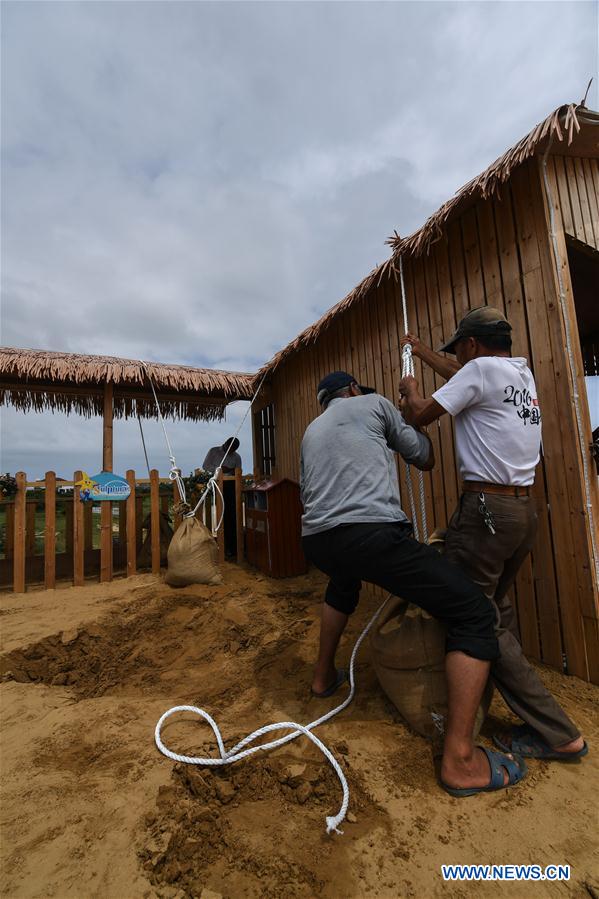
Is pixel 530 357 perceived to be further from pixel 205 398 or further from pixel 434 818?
pixel 205 398

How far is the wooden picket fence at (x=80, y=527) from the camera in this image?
529 cm

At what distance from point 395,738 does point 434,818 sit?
1.50 feet

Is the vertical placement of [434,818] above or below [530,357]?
below

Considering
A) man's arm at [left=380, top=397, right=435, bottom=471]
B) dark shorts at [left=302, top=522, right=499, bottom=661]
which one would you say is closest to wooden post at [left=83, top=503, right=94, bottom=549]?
dark shorts at [left=302, top=522, right=499, bottom=661]

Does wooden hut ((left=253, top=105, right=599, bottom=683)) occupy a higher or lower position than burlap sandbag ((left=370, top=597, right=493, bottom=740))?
higher

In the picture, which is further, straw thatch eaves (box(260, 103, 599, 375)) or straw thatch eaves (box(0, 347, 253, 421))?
straw thatch eaves (box(0, 347, 253, 421))

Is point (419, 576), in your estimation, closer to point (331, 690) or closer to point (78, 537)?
point (331, 690)

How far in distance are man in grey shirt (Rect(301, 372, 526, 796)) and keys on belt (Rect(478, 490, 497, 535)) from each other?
26 cm

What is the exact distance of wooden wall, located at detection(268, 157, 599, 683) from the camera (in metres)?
2.44

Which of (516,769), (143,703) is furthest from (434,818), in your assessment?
(143,703)

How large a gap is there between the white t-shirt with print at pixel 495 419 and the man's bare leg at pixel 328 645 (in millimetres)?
1094

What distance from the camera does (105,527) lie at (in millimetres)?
5609

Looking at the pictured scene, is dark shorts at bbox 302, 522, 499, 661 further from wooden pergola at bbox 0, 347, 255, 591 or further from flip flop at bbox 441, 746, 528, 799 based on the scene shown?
wooden pergola at bbox 0, 347, 255, 591

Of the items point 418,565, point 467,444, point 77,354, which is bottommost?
point 418,565
